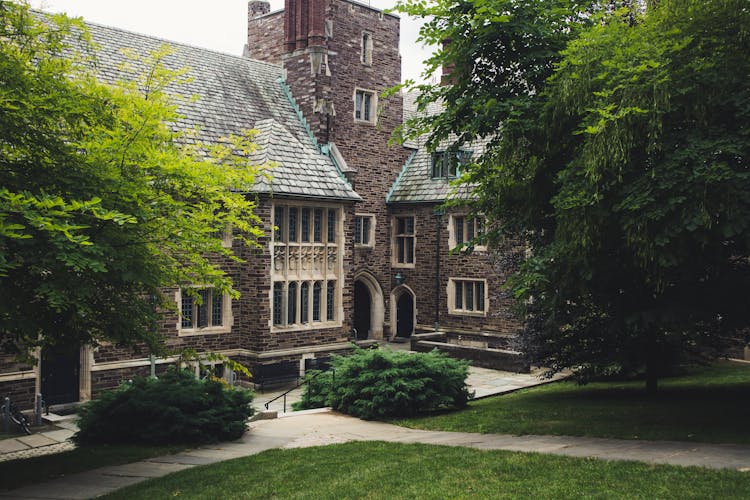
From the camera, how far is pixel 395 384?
46.9 feet

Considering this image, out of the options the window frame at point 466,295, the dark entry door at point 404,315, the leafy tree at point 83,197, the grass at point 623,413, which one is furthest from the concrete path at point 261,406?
the leafy tree at point 83,197

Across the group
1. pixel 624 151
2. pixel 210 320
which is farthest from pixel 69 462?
pixel 210 320

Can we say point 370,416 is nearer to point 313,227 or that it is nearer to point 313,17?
point 313,227

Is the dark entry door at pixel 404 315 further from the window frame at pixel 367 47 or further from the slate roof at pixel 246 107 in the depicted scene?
the window frame at pixel 367 47

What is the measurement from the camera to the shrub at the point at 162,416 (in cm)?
1171

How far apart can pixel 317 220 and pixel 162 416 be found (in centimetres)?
1214

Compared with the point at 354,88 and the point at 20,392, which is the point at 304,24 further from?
the point at 20,392

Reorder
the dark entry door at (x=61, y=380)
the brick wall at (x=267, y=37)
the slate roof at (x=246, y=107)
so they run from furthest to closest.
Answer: the brick wall at (x=267, y=37) < the slate roof at (x=246, y=107) < the dark entry door at (x=61, y=380)

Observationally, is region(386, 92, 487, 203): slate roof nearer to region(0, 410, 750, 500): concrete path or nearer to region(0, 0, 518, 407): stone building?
region(0, 0, 518, 407): stone building

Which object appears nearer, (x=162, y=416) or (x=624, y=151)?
(x=624, y=151)

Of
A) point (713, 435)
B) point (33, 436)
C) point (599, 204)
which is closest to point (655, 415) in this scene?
point (713, 435)

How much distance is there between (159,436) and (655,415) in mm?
8502

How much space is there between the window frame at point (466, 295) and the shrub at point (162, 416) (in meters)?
17.0

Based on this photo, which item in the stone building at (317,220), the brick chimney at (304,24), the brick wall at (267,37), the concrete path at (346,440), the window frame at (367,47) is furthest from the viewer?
the brick wall at (267,37)
